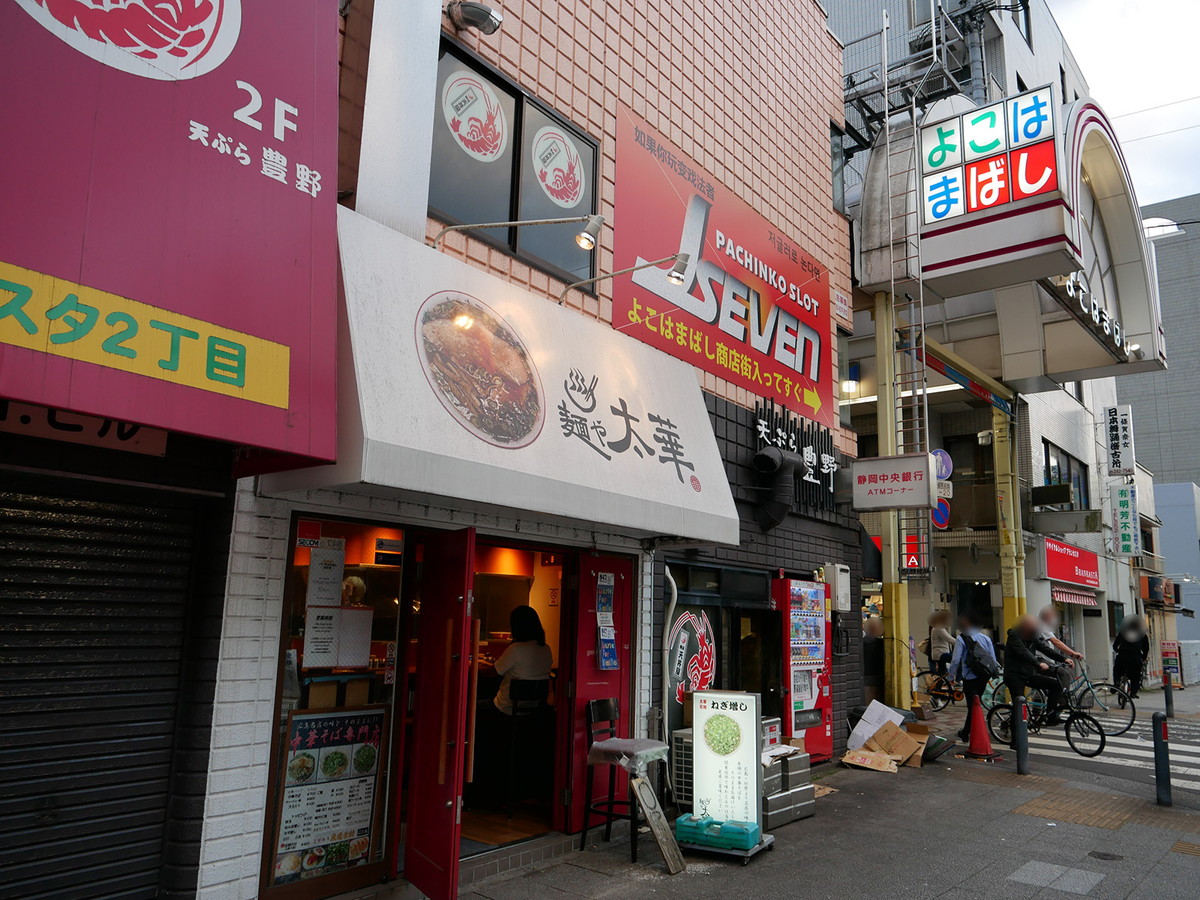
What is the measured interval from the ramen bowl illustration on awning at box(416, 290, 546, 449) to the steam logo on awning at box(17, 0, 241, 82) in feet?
6.10

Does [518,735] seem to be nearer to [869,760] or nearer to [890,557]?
[869,760]

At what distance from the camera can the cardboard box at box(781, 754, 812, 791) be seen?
8.07 metres

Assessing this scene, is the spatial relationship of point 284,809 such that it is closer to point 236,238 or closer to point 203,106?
point 236,238

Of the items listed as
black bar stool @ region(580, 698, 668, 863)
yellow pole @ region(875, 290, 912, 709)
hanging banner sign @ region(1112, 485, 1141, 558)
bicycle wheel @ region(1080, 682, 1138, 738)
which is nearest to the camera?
black bar stool @ region(580, 698, 668, 863)

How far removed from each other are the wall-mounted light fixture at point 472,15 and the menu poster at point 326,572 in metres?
4.30

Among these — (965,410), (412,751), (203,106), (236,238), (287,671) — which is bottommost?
(412,751)

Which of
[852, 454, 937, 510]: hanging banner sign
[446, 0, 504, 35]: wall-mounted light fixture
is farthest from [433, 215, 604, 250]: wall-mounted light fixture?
[852, 454, 937, 510]: hanging banner sign

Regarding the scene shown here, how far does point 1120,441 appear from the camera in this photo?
1073 inches

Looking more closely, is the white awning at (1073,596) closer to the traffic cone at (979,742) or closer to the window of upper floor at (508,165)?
the traffic cone at (979,742)

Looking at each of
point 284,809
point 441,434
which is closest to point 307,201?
point 441,434

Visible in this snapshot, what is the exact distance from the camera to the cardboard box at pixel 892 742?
11.1 metres

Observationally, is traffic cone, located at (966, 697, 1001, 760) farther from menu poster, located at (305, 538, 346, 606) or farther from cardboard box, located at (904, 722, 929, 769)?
menu poster, located at (305, 538, 346, 606)

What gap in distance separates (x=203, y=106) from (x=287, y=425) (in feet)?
5.66

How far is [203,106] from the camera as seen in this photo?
4184 millimetres
